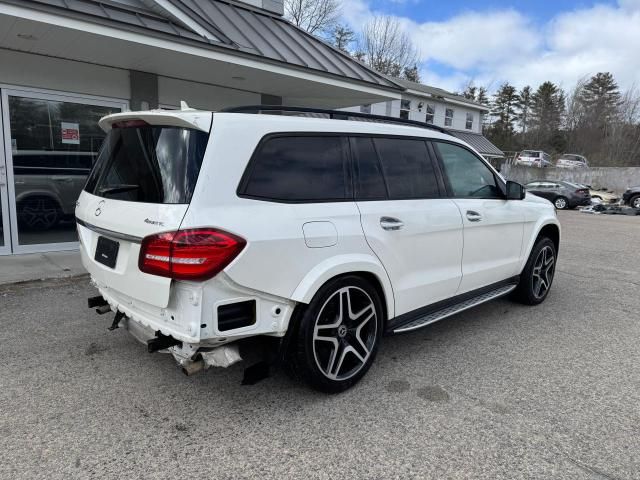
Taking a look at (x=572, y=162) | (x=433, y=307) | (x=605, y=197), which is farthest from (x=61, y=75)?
(x=572, y=162)

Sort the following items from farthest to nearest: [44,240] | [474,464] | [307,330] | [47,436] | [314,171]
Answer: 1. [44,240]
2. [314,171]
3. [307,330]
4. [47,436]
5. [474,464]

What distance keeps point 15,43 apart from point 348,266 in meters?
6.46

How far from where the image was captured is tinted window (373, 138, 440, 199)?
3498mm

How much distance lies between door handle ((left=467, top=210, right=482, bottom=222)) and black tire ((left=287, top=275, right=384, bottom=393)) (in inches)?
51.3

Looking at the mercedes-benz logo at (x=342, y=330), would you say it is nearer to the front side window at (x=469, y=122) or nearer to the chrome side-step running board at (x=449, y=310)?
the chrome side-step running board at (x=449, y=310)

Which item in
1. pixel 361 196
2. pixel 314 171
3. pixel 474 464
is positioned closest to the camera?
pixel 474 464

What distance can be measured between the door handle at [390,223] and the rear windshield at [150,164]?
1.38m

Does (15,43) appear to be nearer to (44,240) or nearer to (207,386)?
(44,240)

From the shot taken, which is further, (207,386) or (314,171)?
(207,386)

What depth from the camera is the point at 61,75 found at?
7309mm

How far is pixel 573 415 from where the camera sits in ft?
9.73

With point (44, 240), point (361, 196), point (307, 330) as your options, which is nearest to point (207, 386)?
point (307, 330)

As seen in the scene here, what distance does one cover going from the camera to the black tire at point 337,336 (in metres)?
2.89

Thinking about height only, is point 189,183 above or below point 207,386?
above
